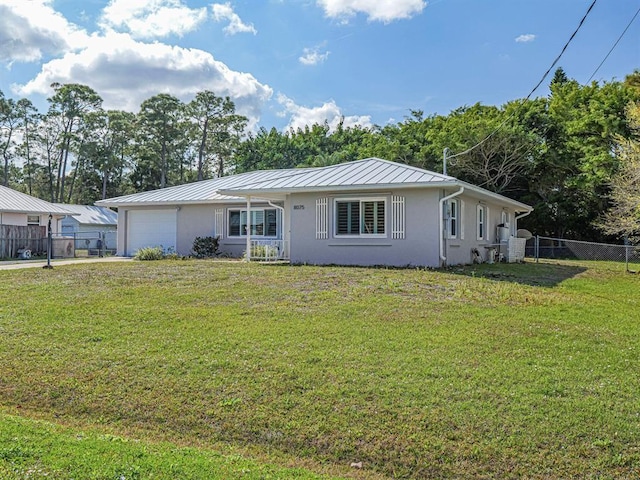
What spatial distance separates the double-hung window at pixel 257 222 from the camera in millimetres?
19406

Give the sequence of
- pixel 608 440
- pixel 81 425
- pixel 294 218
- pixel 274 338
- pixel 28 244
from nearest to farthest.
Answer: pixel 608 440
pixel 81 425
pixel 274 338
pixel 294 218
pixel 28 244

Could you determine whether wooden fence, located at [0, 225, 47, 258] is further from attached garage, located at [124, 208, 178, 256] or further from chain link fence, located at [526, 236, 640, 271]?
chain link fence, located at [526, 236, 640, 271]

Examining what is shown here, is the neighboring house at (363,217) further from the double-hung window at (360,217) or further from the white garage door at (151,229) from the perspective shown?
the white garage door at (151,229)

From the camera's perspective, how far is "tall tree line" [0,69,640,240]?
27078 mm

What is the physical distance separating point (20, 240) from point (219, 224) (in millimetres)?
9914

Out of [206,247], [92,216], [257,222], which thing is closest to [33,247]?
[206,247]

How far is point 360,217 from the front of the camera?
51.2 ft

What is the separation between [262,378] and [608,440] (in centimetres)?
336

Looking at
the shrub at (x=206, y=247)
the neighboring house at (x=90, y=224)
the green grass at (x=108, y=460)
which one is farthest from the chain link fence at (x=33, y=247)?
the green grass at (x=108, y=460)

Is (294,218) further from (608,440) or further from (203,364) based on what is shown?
(608,440)

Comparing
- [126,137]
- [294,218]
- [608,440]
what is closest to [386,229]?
[294,218]

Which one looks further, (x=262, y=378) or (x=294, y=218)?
(x=294, y=218)

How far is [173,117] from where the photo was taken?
49.5 metres

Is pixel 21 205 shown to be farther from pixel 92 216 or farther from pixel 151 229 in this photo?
pixel 92 216
